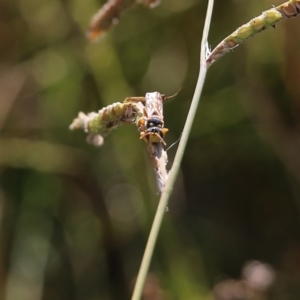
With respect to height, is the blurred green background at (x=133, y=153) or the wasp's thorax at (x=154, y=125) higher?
the blurred green background at (x=133, y=153)

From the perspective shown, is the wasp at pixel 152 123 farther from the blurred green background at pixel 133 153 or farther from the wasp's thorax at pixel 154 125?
the blurred green background at pixel 133 153

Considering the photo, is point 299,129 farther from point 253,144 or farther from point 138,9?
point 138,9

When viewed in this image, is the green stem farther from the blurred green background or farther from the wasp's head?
the blurred green background

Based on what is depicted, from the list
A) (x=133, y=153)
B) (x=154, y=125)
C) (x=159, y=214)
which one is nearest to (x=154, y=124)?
(x=154, y=125)

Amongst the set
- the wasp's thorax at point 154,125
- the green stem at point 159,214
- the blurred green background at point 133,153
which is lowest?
the green stem at point 159,214

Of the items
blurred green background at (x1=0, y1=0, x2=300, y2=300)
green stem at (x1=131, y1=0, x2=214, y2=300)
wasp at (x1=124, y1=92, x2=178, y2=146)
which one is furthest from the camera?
blurred green background at (x1=0, y1=0, x2=300, y2=300)

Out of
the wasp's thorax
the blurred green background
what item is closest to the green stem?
the wasp's thorax

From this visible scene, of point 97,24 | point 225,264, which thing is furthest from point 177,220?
point 97,24

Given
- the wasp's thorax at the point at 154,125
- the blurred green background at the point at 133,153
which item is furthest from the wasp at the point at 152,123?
the blurred green background at the point at 133,153

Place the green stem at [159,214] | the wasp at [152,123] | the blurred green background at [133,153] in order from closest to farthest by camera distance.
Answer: the green stem at [159,214], the wasp at [152,123], the blurred green background at [133,153]
